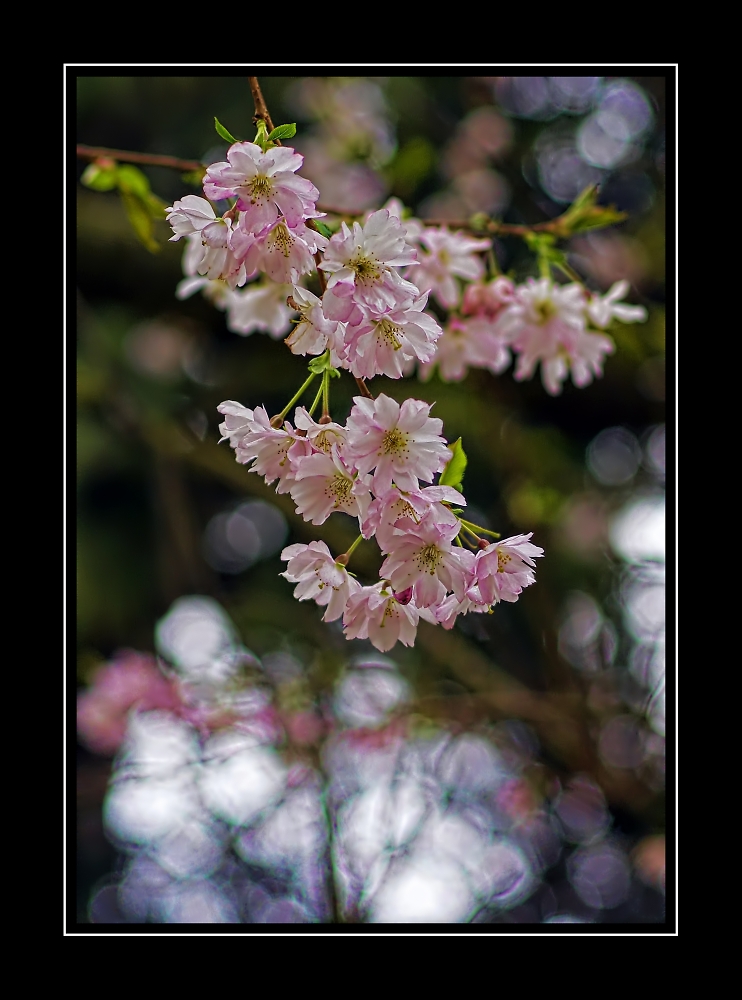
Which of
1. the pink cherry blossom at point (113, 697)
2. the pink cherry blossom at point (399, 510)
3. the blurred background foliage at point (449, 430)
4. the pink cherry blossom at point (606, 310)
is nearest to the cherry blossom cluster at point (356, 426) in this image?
the pink cherry blossom at point (399, 510)

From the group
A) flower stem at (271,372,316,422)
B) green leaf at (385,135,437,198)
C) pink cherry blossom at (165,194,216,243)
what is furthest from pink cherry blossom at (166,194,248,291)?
green leaf at (385,135,437,198)

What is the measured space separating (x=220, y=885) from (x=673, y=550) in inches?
→ 59.9

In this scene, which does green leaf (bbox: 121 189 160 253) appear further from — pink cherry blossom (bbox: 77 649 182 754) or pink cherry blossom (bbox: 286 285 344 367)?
pink cherry blossom (bbox: 77 649 182 754)

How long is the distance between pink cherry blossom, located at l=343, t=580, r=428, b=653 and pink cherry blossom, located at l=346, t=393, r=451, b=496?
128 millimetres

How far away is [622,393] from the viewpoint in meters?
2.83

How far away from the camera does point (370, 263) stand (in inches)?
30.5

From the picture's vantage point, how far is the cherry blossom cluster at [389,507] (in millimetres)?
748

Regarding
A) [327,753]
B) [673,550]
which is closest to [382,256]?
[673,550]

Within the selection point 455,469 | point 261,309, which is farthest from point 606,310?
point 455,469

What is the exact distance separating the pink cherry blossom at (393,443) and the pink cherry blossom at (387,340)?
1.4 inches

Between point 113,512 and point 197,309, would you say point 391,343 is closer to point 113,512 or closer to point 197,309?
point 197,309

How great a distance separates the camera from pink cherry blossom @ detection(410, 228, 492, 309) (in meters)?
1.42

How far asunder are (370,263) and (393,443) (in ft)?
0.52

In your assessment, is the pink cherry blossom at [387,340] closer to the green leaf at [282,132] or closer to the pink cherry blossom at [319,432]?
the pink cherry blossom at [319,432]
